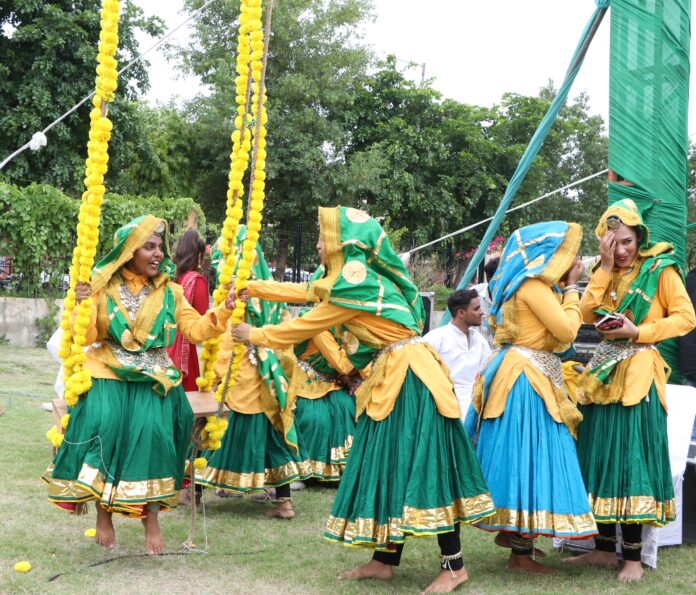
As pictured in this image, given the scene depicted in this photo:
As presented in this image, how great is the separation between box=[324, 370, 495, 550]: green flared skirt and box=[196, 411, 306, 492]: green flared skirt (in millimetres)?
1548

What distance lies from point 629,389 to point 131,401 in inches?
105

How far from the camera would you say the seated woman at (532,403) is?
4246 millimetres

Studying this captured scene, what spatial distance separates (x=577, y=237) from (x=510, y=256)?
0.36 metres

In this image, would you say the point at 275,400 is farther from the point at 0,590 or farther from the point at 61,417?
the point at 0,590

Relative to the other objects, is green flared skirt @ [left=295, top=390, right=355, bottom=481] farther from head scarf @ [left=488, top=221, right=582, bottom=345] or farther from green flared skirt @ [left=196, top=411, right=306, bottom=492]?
head scarf @ [left=488, top=221, right=582, bottom=345]

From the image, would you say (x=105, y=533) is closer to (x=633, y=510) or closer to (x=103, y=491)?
(x=103, y=491)

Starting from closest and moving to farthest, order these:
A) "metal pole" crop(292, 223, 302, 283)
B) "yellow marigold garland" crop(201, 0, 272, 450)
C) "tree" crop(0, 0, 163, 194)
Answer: "yellow marigold garland" crop(201, 0, 272, 450) < "metal pole" crop(292, 223, 302, 283) < "tree" crop(0, 0, 163, 194)

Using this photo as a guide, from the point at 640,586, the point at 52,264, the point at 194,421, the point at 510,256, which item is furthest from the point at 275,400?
the point at 52,264

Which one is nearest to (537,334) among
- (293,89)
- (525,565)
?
(525,565)

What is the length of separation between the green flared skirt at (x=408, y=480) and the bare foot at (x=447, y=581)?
0.87 feet

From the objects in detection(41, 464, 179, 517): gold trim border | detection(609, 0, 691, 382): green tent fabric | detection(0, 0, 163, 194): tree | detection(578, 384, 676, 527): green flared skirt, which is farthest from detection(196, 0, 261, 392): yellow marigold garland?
detection(0, 0, 163, 194): tree

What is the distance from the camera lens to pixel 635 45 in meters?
A: 5.91

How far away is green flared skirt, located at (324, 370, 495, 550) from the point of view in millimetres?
3992

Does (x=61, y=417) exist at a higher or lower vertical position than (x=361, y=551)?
higher
